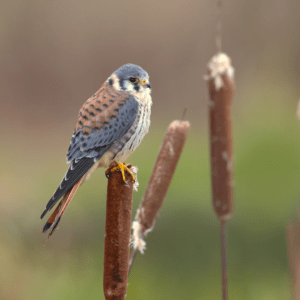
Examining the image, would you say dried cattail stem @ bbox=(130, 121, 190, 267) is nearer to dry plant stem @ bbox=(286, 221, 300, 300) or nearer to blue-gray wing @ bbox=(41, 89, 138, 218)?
blue-gray wing @ bbox=(41, 89, 138, 218)

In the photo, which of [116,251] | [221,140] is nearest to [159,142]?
[221,140]

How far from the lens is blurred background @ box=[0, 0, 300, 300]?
129 inches

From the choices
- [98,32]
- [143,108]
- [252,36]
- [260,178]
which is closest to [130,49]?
[98,32]

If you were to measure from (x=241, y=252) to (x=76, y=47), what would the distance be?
13.4 feet

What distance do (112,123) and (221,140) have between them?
639 millimetres

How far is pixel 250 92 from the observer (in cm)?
573

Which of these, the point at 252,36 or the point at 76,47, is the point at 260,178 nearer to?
the point at 252,36

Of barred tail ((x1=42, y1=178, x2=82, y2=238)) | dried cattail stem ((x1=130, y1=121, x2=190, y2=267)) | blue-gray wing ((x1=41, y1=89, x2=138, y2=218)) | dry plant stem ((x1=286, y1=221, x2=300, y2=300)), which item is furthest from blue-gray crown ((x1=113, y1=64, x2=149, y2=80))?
dry plant stem ((x1=286, y1=221, x2=300, y2=300))

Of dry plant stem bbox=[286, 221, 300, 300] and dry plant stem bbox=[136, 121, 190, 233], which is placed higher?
dry plant stem bbox=[136, 121, 190, 233]

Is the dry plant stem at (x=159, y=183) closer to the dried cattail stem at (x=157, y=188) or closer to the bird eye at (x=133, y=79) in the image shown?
the dried cattail stem at (x=157, y=188)

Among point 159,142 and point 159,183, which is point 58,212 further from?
point 159,142

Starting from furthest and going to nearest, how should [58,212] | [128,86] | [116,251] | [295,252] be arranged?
[128,86], [295,252], [58,212], [116,251]

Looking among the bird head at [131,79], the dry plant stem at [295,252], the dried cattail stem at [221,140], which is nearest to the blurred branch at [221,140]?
the dried cattail stem at [221,140]

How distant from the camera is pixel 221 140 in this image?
203cm
